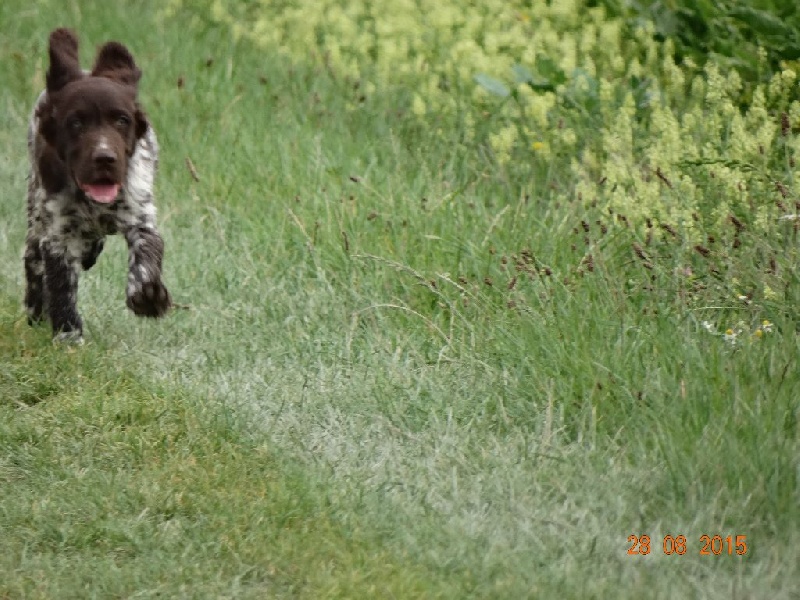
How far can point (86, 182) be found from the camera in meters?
5.07

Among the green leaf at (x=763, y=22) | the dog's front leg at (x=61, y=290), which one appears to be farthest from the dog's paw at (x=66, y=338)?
the green leaf at (x=763, y=22)

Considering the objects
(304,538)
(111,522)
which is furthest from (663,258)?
(111,522)

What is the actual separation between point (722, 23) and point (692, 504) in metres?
3.97

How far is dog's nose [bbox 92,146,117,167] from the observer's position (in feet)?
16.3

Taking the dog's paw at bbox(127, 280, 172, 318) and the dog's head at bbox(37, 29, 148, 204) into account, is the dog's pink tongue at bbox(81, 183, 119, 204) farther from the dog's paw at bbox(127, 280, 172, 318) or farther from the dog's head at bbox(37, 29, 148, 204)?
the dog's paw at bbox(127, 280, 172, 318)

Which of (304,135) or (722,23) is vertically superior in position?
(722,23)

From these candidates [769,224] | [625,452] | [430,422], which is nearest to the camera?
[625,452]

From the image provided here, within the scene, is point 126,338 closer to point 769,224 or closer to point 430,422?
point 430,422

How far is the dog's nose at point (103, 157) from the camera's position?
4.96m

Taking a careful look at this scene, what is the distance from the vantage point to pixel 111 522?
13.3 feet

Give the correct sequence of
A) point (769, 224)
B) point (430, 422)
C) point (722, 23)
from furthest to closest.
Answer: point (722, 23) < point (769, 224) < point (430, 422)
